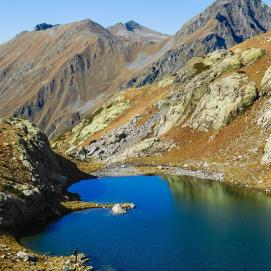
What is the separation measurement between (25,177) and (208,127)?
207 ft

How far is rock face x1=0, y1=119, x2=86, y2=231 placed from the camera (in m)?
67.8

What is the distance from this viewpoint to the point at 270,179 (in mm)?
93312

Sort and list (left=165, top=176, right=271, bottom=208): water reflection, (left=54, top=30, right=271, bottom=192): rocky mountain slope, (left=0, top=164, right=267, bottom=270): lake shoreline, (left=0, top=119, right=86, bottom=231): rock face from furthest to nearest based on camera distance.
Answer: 1. (left=54, top=30, right=271, bottom=192): rocky mountain slope
2. (left=165, top=176, right=271, bottom=208): water reflection
3. (left=0, top=119, right=86, bottom=231): rock face
4. (left=0, top=164, right=267, bottom=270): lake shoreline

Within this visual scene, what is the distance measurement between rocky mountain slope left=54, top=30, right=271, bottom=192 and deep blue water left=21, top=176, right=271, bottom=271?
13.6 metres

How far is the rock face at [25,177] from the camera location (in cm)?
6775

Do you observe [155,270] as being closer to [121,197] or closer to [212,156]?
[121,197]

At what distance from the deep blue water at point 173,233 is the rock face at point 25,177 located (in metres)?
3.67

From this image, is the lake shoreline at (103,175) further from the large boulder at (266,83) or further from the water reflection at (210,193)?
the large boulder at (266,83)

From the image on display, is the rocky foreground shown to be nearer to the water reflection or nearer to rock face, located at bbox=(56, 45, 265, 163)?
the water reflection

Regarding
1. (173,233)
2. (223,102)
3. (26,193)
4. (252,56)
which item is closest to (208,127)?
(223,102)

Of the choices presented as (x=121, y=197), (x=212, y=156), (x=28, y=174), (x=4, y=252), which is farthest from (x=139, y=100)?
(x=4, y=252)

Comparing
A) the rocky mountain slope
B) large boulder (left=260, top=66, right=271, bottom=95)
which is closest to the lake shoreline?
the rocky mountain slope

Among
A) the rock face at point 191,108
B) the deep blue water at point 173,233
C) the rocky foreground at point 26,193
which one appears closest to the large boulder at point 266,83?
the rock face at point 191,108

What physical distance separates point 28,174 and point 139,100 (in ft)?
388
